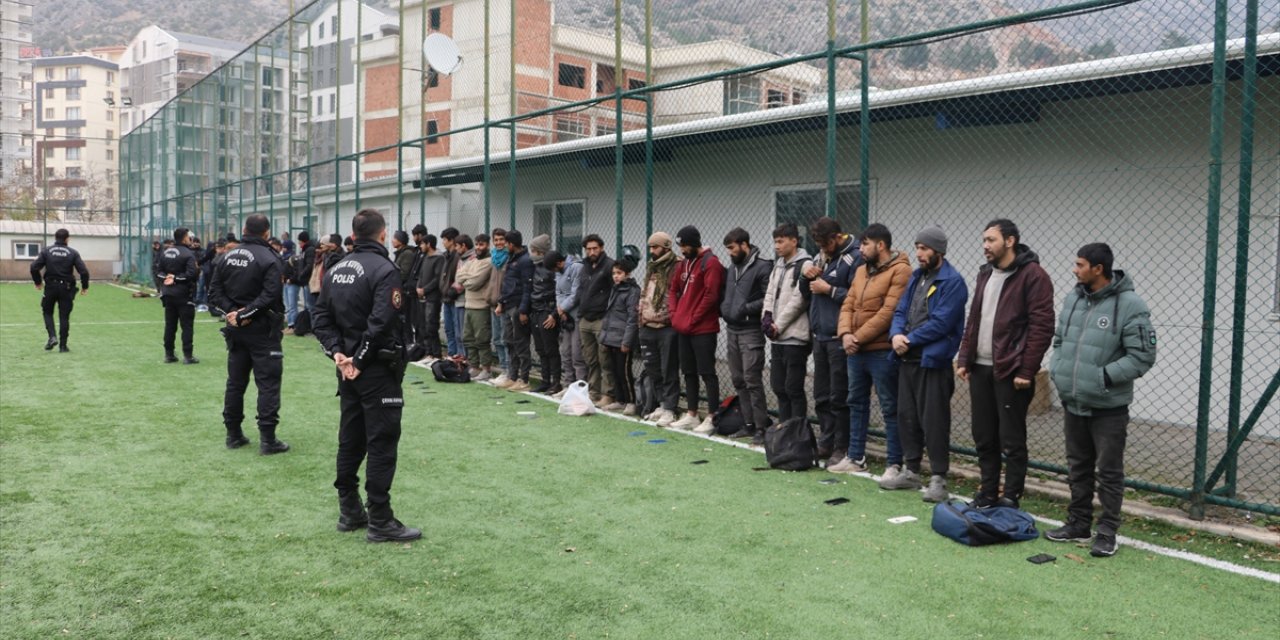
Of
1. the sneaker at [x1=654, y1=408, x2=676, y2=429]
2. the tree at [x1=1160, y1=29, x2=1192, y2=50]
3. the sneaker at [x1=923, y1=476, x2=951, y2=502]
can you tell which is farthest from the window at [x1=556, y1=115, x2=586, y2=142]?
the sneaker at [x1=923, y1=476, x2=951, y2=502]

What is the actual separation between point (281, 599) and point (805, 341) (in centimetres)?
442

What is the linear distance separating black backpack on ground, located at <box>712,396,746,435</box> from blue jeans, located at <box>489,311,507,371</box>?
145 inches

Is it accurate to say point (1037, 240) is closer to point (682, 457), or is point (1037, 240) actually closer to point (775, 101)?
point (775, 101)

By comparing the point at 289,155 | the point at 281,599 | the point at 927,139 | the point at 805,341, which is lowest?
the point at 281,599

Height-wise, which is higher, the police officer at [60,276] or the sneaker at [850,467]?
the police officer at [60,276]

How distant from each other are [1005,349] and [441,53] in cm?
1344

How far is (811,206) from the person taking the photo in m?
11.2

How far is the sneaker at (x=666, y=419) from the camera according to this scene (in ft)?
28.8

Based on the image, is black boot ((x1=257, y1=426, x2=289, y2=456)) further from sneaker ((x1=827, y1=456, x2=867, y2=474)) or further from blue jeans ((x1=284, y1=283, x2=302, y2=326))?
blue jeans ((x1=284, y1=283, x2=302, y2=326))

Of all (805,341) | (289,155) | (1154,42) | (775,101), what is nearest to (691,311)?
(805,341)

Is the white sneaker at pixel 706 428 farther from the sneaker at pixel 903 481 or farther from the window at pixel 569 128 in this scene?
the window at pixel 569 128

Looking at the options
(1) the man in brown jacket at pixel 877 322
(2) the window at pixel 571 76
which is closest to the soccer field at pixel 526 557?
(1) the man in brown jacket at pixel 877 322

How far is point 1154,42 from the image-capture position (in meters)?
7.04

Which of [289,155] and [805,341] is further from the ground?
[289,155]
